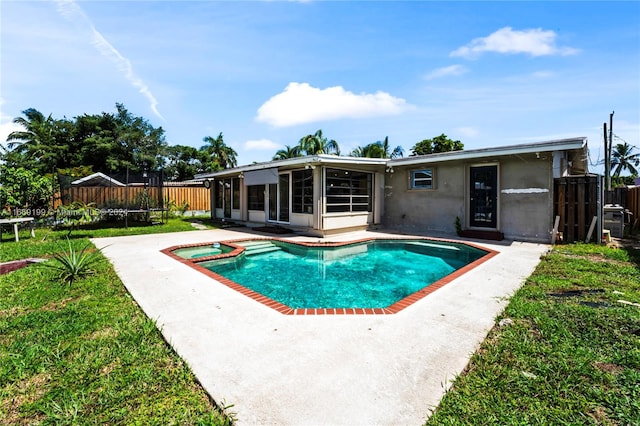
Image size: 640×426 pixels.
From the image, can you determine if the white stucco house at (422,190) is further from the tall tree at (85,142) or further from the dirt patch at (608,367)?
the tall tree at (85,142)

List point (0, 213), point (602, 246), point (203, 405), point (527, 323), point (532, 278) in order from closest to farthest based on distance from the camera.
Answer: point (203, 405) < point (527, 323) < point (532, 278) < point (602, 246) < point (0, 213)

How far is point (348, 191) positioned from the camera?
11812 millimetres

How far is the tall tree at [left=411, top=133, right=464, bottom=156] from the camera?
2955 centimetres

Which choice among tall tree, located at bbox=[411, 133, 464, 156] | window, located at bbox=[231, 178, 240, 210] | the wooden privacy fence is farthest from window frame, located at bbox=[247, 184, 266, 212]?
tall tree, located at bbox=[411, 133, 464, 156]

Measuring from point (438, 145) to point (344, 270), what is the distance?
27378mm

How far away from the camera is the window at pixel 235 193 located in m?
15.6

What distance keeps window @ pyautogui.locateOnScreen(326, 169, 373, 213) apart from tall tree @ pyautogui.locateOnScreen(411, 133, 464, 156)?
20.4 m

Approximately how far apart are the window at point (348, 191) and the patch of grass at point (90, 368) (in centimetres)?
795

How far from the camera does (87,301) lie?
4086 mm

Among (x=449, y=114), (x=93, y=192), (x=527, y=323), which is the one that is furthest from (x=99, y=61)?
(x=449, y=114)

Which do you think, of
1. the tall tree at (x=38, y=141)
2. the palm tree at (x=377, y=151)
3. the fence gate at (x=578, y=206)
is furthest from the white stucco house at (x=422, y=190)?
the tall tree at (x=38, y=141)

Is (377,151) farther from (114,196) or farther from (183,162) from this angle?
(114,196)

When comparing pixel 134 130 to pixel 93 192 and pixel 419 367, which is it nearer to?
pixel 93 192

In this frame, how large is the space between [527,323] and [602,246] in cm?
728
